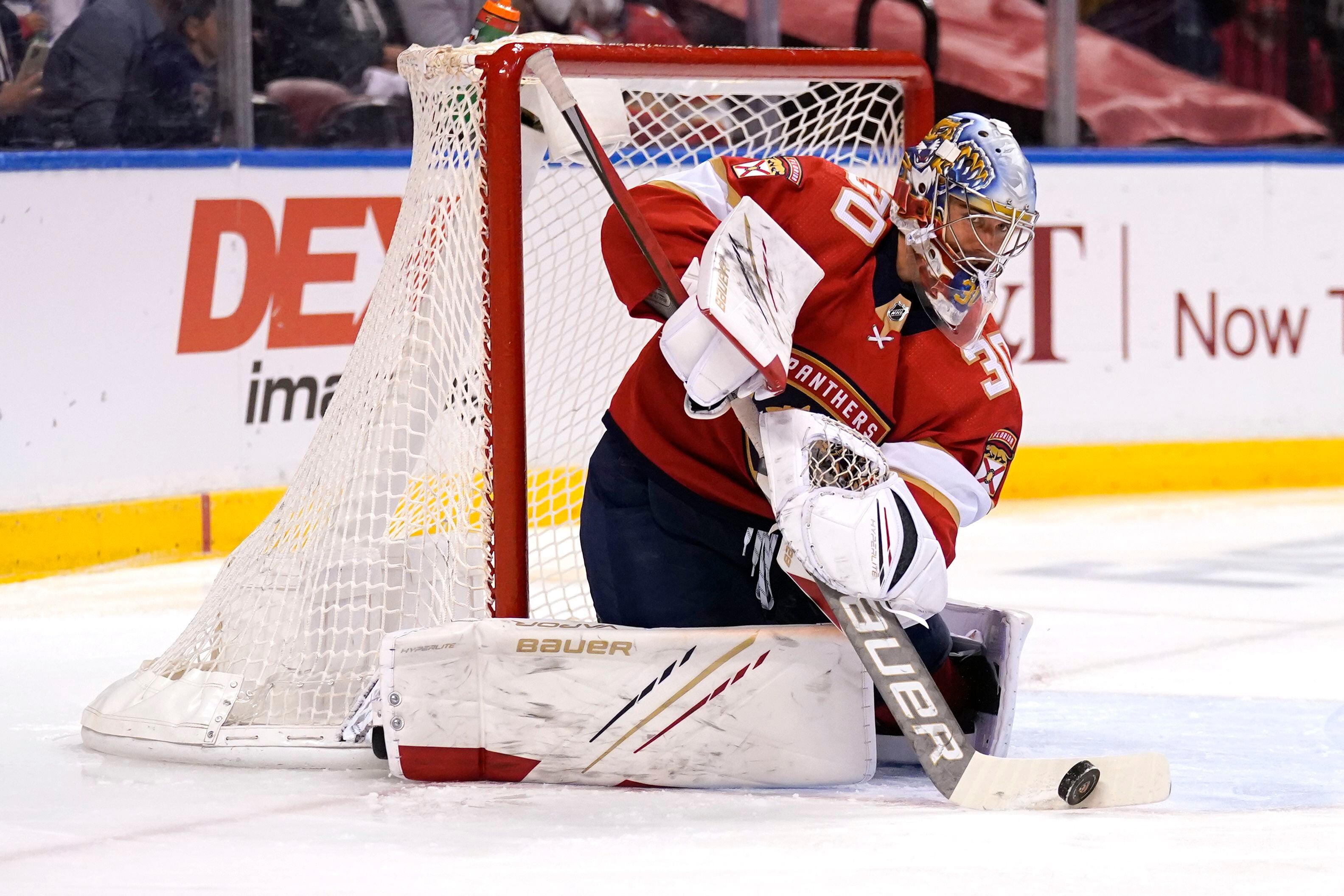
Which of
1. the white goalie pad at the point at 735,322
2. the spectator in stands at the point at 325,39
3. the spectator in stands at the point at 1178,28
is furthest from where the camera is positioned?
the spectator in stands at the point at 1178,28

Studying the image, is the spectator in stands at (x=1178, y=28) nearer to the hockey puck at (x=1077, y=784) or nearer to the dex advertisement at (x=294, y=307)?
the dex advertisement at (x=294, y=307)

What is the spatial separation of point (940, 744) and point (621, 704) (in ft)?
1.28

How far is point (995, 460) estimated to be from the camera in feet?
8.00

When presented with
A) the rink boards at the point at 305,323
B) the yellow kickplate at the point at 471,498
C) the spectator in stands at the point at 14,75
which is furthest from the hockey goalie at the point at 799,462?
the spectator in stands at the point at 14,75

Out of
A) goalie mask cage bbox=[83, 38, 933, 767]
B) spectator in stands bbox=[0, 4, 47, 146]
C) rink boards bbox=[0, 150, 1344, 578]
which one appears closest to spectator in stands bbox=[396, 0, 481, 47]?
rink boards bbox=[0, 150, 1344, 578]

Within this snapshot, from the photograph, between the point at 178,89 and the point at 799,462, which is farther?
the point at 178,89

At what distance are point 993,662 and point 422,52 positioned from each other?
1149 millimetres

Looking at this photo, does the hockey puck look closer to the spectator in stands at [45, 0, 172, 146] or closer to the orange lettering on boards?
the orange lettering on boards

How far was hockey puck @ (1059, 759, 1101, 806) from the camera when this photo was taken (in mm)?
2305

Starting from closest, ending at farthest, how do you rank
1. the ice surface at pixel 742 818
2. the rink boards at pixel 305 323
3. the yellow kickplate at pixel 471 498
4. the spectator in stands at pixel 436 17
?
the ice surface at pixel 742 818 → the yellow kickplate at pixel 471 498 → the rink boards at pixel 305 323 → the spectator in stands at pixel 436 17

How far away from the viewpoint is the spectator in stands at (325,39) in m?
4.80

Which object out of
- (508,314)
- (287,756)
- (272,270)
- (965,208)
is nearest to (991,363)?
(965,208)

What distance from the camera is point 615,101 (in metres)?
2.82

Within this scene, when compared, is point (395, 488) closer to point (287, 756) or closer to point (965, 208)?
point (287, 756)
